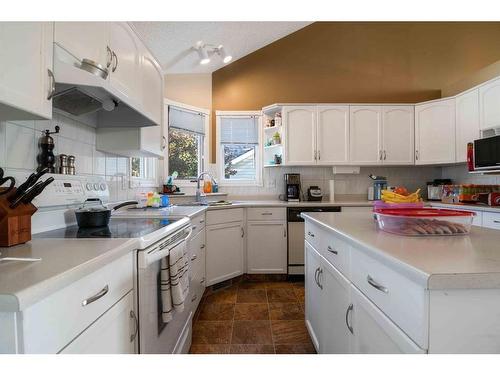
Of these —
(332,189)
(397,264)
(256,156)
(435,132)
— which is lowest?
(397,264)

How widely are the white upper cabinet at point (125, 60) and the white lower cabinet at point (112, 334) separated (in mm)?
1089

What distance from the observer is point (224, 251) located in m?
2.85

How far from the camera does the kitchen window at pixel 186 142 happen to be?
3314mm

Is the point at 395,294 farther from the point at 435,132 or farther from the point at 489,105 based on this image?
the point at 435,132

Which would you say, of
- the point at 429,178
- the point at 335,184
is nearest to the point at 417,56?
the point at 429,178

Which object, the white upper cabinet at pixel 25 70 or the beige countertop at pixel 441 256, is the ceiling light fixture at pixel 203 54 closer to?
the white upper cabinet at pixel 25 70

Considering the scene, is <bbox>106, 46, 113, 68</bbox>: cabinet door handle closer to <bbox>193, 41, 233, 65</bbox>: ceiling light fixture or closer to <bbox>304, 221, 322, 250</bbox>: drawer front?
<bbox>304, 221, 322, 250</bbox>: drawer front

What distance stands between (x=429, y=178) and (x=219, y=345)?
352 cm

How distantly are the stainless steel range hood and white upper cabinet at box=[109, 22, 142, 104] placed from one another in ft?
0.32

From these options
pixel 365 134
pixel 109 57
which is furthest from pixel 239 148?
pixel 109 57

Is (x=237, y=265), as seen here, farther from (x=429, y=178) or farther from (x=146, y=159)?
(x=429, y=178)

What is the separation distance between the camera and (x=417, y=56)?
12.3 feet

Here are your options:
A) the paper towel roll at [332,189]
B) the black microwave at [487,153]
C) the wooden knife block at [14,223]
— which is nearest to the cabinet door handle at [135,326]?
the wooden knife block at [14,223]

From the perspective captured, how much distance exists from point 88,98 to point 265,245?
7.49 ft
